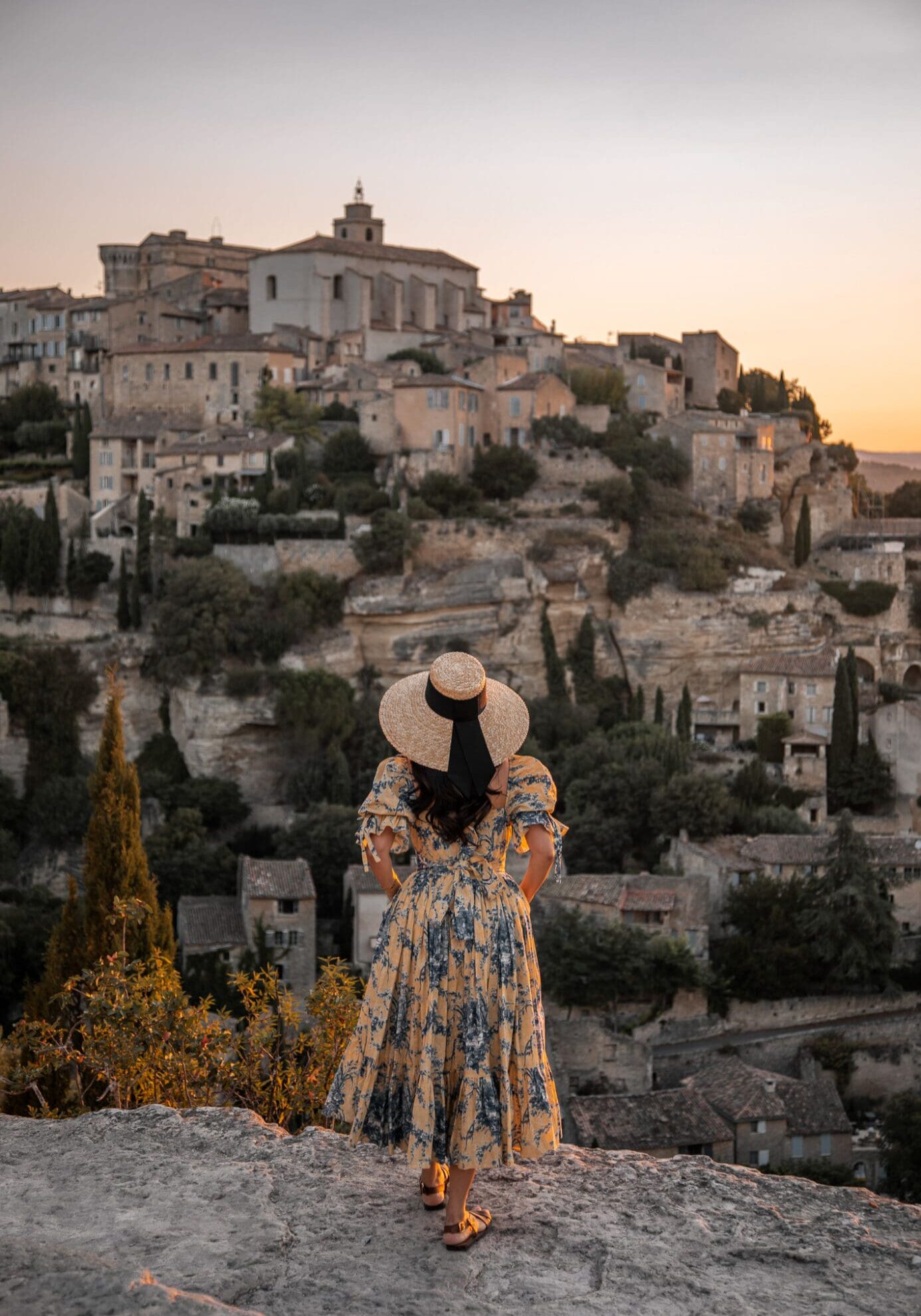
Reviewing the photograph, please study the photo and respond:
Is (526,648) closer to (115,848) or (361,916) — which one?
(361,916)

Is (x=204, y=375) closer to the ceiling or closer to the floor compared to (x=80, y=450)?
closer to the ceiling

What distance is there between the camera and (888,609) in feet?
149

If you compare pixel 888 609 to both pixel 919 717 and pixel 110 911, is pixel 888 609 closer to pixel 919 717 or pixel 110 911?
pixel 919 717

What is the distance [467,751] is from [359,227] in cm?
5826

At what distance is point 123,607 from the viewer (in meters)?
42.4

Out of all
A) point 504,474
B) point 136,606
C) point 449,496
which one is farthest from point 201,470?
point 504,474

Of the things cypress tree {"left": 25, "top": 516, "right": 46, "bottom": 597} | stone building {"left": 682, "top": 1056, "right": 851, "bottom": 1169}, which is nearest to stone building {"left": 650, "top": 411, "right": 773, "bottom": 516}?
cypress tree {"left": 25, "top": 516, "right": 46, "bottom": 597}

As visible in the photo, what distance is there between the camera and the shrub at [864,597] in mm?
45000

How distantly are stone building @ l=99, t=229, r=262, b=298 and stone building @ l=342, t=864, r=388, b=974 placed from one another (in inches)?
1429

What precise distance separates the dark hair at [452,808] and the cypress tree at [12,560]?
39.8 meters

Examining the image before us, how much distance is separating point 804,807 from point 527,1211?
33.1 metres

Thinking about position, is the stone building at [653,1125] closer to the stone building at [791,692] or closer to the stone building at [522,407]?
the stone building at [791,692]

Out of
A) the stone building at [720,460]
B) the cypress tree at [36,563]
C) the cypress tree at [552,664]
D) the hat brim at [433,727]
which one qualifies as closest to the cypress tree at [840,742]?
the cypress tree at [552,664]

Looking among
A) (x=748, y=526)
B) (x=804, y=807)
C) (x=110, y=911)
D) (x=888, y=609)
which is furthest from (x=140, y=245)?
(x=110, y=911)
